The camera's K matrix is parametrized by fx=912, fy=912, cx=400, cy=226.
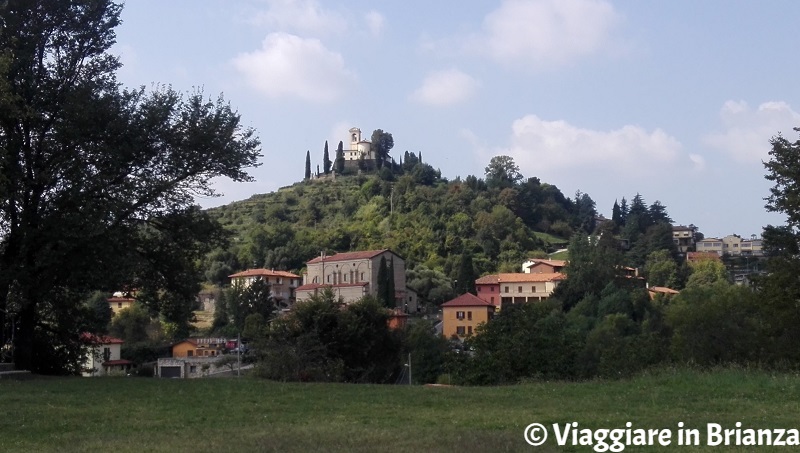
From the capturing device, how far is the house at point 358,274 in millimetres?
102062

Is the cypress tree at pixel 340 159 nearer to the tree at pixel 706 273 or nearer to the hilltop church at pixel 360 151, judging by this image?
the hilltop church at pixel 360 151

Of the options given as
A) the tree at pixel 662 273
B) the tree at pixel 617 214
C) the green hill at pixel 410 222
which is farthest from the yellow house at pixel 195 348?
the tree at pixel 617 214

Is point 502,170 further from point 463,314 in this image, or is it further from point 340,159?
point 463,314

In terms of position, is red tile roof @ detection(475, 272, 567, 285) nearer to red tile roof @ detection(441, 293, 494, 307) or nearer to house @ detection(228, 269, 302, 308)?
red tile roof @ detection(441, 293, 494, 307)

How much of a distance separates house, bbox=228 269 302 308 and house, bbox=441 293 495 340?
67.0 ft

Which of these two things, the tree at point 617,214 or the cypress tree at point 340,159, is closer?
the tree at point 617,214

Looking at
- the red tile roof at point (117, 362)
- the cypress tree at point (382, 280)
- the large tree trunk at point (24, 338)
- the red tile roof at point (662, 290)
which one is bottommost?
the red tile roof at point (117, 362)

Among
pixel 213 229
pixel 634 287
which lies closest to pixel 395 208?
pixel 634 287

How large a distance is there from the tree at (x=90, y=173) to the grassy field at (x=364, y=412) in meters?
4.59

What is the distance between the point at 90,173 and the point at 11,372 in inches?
195

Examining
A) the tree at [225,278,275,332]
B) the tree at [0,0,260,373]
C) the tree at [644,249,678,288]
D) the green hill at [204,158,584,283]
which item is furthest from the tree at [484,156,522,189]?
the tree at [0,0,260,373]

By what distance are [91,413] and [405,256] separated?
4178 inches

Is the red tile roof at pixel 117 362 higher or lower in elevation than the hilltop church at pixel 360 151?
lower

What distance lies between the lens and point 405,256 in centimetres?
11906
